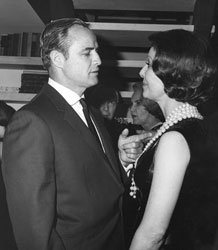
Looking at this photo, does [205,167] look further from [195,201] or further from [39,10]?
[39,10]

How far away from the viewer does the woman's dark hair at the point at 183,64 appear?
4.01 feet

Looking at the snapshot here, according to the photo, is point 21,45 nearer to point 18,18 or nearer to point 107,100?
point 18,18

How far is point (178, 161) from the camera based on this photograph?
1065mm

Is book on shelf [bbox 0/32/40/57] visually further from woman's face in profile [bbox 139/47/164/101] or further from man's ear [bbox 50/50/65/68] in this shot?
woman's face in profile [bbox 139/47/164/101]

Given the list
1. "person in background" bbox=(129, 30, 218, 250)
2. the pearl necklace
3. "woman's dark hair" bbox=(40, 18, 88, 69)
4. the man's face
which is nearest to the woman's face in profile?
"person in background" bbox=(129, 30, 218, 250)

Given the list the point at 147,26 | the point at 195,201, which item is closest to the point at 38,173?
the point at 195,201

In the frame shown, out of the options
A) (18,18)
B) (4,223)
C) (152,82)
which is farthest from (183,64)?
(18,18)

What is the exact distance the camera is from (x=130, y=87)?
10.8 ft

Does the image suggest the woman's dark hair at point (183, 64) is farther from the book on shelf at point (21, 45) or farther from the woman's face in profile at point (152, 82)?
the book on shelf at point (21, 45)

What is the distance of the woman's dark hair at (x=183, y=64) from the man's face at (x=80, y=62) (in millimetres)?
A: 350

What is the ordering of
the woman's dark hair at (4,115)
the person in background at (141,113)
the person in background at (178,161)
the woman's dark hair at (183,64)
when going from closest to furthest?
1. the person in background at (178,161)
2. the woman's dark hair at (183,64)
3. the woman's dark hair at (4,115)
4. the person in background at (141,113)

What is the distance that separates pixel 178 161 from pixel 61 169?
0.42m

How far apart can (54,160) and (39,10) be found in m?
1.65

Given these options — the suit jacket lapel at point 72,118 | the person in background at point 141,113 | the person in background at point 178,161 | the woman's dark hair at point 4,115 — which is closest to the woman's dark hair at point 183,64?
the person in background at point 178,161
